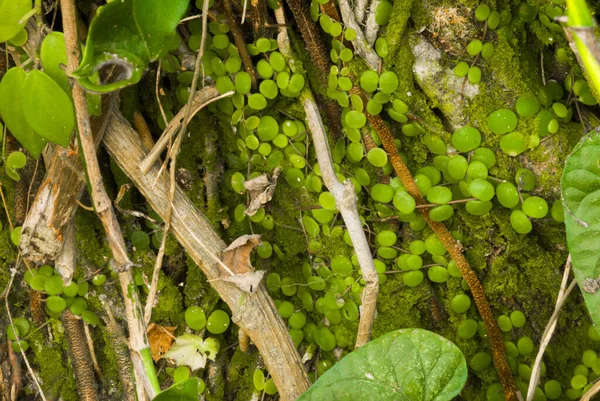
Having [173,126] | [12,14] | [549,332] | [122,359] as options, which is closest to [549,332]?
[549,332]

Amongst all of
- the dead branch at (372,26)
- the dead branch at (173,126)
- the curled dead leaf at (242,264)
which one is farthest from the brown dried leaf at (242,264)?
the dead branch at (372,26)

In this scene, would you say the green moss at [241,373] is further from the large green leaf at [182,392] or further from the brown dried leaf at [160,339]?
the large green leaf at [182,392]

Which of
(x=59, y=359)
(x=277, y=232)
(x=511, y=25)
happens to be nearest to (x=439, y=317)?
(x=277, y=232)

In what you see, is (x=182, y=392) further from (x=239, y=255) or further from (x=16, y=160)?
(x=16, y=160)

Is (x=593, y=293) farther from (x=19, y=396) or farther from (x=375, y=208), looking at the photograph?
(x=19, y=396)

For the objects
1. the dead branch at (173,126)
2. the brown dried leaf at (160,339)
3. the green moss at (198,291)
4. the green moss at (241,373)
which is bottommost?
the green moss at (241,373)

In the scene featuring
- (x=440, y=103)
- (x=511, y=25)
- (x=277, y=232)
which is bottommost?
(x=277, y=232)

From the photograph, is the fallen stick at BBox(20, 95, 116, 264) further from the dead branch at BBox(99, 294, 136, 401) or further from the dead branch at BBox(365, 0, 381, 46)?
the dead branch at BBox(365, 0, 381, 46)
